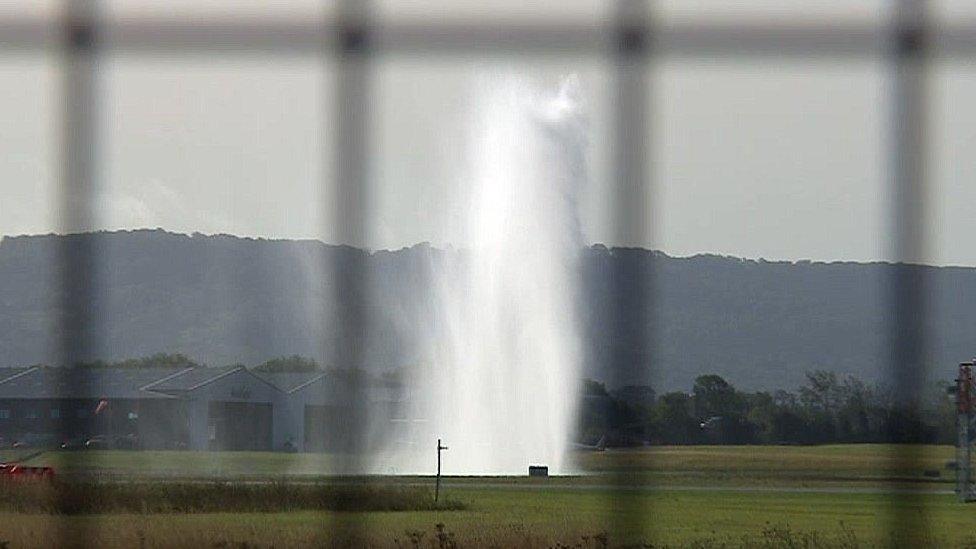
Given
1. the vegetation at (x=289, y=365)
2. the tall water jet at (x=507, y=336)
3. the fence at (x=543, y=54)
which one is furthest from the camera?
the tall water jet at (x=507, y=336)

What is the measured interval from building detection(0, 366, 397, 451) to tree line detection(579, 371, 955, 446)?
89 cm

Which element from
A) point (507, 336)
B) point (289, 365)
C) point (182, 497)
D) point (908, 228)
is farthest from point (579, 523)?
point (507, 336)

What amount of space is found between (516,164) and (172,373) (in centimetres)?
2489

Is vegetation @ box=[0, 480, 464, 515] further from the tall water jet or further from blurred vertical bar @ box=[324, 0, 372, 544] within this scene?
the tall water jet

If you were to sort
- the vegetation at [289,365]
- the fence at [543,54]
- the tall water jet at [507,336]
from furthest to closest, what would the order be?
the tall water jet at [507,336] → the vegetation at [289,365] → the fence at [543,54]

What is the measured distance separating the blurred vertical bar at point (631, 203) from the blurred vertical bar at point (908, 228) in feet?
2.34

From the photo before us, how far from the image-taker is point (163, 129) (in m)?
5.49

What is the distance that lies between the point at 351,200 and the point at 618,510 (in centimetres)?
117

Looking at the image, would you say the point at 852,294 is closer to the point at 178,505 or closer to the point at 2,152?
the point at 2,152

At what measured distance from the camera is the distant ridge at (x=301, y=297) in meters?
5.16

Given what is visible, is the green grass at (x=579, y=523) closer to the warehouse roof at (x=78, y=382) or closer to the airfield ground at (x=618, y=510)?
the airfield ground at (x=618, y=510)

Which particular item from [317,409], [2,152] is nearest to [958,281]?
[317,409]

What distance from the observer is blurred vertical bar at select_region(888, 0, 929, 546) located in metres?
4.96

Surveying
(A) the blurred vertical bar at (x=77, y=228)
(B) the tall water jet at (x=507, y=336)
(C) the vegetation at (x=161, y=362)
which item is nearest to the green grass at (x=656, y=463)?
(C) the vegetation at (x=161, y=362)
